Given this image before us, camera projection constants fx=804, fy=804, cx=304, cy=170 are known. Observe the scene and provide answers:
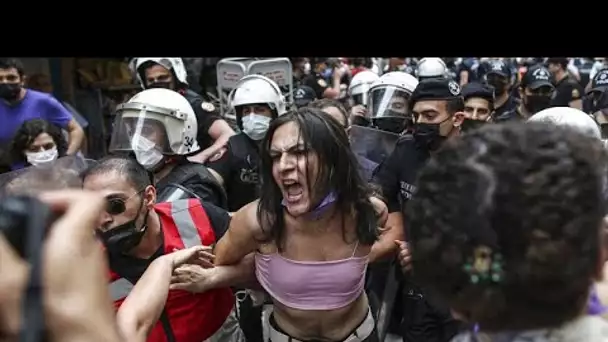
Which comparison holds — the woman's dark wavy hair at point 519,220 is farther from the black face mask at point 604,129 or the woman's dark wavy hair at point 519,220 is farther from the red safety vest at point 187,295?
the black face mask at point 604,129

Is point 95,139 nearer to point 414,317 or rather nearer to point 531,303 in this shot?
point 414,317

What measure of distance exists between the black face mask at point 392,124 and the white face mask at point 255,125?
2.29 feet

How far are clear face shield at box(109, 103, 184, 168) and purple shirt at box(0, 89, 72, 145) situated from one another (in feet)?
3.25

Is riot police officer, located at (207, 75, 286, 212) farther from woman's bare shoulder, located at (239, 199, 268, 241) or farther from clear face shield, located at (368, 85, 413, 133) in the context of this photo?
woman's bare shoulder, located at (239, 199, 268, 241)

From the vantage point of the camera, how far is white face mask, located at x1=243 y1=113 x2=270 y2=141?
4.89 meters

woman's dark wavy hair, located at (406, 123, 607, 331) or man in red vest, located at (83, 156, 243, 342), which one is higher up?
woman's dark wavy hair, located at (406, 123, 607, 331)

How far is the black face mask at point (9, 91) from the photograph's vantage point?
16.5 ft

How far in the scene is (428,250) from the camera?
1.38 metres

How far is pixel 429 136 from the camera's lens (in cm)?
389

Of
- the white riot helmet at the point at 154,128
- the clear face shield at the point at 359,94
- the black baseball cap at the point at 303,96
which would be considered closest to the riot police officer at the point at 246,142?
the white riot helmet at the point at 154,128

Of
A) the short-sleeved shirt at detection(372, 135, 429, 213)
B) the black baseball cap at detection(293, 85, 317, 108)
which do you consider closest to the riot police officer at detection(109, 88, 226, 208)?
the short-sleeved shirt at detection(372, 135, 429, 213)
